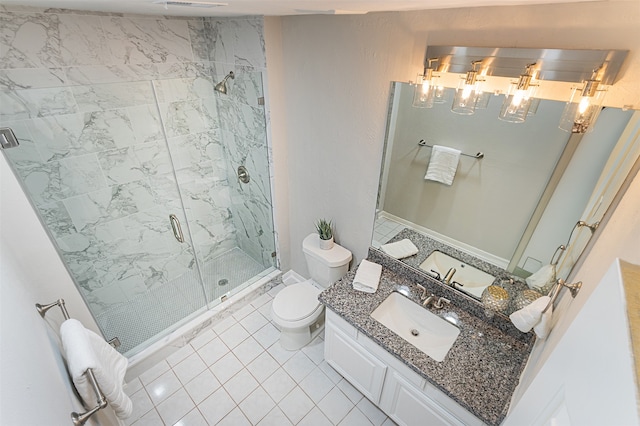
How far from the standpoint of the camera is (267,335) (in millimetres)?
2549

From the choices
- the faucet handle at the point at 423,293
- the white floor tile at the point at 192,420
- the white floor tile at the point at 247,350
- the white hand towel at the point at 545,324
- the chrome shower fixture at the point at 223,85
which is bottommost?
the white floor tile at the point at 192,420

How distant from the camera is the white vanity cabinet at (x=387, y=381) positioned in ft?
4.98

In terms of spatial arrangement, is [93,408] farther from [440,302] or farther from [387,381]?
[440,302]

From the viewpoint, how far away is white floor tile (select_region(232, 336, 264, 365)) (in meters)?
2.37

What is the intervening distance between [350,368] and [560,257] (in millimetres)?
1406

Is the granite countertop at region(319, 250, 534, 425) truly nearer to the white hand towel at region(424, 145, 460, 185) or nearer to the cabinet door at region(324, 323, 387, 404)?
the cabinet door at region(324, 323, 387, 404)

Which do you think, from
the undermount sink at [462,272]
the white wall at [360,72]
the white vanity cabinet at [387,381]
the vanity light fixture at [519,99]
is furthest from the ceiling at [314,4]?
the white vanity cabinet at [387,381]

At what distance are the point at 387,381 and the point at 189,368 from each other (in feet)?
4.99

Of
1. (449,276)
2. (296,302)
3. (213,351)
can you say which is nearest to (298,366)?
(296,302)

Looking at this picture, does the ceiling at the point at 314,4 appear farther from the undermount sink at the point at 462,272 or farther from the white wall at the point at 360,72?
the undermount sink at the point at 462,272

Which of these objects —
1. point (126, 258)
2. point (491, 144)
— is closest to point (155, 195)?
point (126, 258)

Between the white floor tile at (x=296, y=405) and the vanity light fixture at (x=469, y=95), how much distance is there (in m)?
2.10

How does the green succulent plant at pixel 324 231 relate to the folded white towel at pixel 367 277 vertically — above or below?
above

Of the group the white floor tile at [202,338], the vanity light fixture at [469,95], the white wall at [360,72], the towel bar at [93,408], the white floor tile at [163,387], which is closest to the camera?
the towel bar at [93,408]
